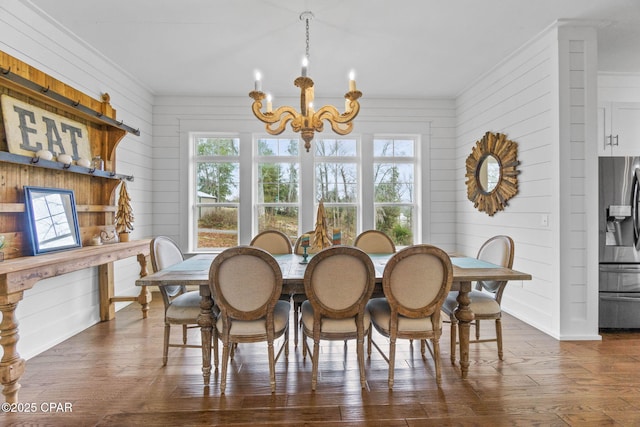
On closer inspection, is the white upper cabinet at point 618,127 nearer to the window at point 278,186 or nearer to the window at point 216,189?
the window at point 278,186

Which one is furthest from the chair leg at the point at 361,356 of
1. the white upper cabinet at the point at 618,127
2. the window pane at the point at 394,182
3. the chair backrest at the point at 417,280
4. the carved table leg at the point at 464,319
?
the white upper cabinet at the point at 618,127

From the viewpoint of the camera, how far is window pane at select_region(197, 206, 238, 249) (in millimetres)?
4758

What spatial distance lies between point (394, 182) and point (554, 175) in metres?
2.19

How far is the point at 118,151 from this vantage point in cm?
376

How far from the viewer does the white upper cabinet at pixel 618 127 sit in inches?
147

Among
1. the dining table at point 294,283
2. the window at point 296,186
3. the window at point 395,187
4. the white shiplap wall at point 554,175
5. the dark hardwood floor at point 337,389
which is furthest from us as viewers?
the window at point 395,187

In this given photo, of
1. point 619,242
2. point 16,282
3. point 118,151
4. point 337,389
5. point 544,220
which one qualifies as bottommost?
point 337,389

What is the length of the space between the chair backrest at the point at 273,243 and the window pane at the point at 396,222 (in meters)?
2.03

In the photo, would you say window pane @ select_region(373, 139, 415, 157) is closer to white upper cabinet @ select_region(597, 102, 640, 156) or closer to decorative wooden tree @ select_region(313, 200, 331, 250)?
white upper cabinet @ select_region(597, 102, 640, 156)

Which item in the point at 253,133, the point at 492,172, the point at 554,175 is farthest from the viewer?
the point at 253,133

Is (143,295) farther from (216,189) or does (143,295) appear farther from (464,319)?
(464,319)

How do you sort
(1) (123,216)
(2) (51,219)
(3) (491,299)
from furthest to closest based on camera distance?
1. (1) (123,216)
2. (2) (51,219)
3. (3) (491,299)

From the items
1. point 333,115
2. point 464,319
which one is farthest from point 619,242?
point 333,115

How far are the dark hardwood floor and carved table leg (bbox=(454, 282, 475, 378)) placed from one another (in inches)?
4.7
